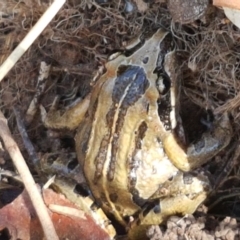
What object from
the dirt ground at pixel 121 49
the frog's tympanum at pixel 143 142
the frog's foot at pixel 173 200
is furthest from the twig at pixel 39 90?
the frog's foot at pixel 173 200

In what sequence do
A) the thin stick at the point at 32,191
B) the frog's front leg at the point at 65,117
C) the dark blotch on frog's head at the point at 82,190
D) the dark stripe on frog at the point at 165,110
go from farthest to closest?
the frog's front leg at the point at 65,117
the dark blotch on frog's head at the point at 82,190
the dark stripe on frog at the point at 165,110
the thin stick at the point at 32,191

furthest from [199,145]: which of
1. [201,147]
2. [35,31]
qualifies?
[35,31]

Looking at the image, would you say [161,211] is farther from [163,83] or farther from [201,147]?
[163,83]

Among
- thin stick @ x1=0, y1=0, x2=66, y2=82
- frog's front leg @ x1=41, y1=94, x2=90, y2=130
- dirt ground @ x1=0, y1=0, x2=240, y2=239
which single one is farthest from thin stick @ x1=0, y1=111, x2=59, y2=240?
frog's front leg @ x1=41, y1=94, x2=90, y2=130

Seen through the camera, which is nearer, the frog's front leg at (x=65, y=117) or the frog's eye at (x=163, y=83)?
the frog's eye at (x=163, y=83)

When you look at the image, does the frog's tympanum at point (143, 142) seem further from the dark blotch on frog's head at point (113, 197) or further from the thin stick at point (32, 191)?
the thin stick at point (32, 191)
